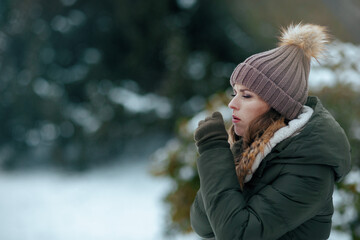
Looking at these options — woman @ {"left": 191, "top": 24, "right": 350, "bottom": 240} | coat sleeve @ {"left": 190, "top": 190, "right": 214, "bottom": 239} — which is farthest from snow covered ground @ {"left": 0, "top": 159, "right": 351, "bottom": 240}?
woman @ {"left": 191, "top": 24, "right": 350, "bottom": 240}

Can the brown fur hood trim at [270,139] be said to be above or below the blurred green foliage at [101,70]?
below

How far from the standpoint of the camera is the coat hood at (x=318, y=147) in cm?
103

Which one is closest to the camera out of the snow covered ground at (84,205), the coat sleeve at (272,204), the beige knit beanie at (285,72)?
the coat sleeve at (272,204)

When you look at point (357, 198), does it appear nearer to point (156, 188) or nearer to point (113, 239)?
point (113, 239)

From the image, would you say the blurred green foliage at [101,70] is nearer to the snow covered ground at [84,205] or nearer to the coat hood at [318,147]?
the snow covered ground at [84,205]

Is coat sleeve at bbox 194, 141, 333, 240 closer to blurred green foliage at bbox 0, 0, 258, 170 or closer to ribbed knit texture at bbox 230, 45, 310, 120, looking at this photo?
ribbed knit texture at bbox 230, 45, 310, 120

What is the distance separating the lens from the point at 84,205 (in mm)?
6664

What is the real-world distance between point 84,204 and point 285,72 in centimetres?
608

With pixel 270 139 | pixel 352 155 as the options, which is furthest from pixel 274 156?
pixel 352 155

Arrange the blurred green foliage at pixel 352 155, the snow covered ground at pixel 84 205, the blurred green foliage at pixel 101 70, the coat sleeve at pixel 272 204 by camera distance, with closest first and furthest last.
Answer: the coat sleeve at pixel 272 204 < the blurred green foliage at pixel 352 155 < the snow covered ground at pixel 84 205 < the blurred green foliage at pixel 101 70

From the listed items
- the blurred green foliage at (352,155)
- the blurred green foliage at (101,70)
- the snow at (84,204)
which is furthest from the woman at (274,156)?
the blurred green foliage at (101,70)

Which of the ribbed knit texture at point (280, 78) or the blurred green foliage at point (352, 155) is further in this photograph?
the blurred green foliage at point (352, 155)

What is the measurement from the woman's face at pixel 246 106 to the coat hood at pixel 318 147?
12cm

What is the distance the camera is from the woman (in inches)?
40.5
